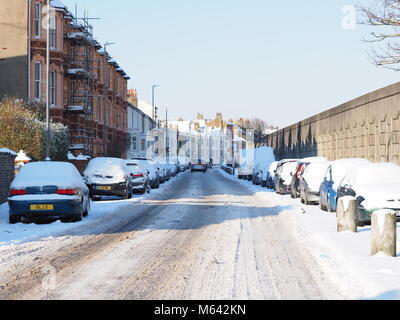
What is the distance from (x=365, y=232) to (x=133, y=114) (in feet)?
244

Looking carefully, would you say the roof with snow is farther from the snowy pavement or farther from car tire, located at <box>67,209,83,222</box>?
the snowy pavement

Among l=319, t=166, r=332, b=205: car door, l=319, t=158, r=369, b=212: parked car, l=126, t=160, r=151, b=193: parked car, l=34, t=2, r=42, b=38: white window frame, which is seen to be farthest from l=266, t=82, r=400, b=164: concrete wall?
l=34, t=2, r=42, b=38: white window frame

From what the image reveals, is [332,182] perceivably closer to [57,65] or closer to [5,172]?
[5,172]

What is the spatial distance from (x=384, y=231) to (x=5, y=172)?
14339 mm

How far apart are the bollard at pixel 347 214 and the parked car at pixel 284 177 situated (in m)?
14.0

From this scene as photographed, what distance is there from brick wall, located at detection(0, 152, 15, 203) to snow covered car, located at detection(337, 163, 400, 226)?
10.6 m

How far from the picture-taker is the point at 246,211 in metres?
19.6

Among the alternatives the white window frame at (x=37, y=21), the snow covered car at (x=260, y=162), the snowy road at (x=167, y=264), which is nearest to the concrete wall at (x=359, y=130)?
the snow covered car at (x=260, y=162)

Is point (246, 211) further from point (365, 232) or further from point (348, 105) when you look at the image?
point (348, 105)

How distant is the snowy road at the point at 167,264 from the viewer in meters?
7.42

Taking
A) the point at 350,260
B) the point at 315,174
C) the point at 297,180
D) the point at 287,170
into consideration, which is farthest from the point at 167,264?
the point at 287,170

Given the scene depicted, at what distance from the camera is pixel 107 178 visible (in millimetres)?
23797

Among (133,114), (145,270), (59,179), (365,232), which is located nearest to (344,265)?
(145,270)

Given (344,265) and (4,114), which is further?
(4,114)
